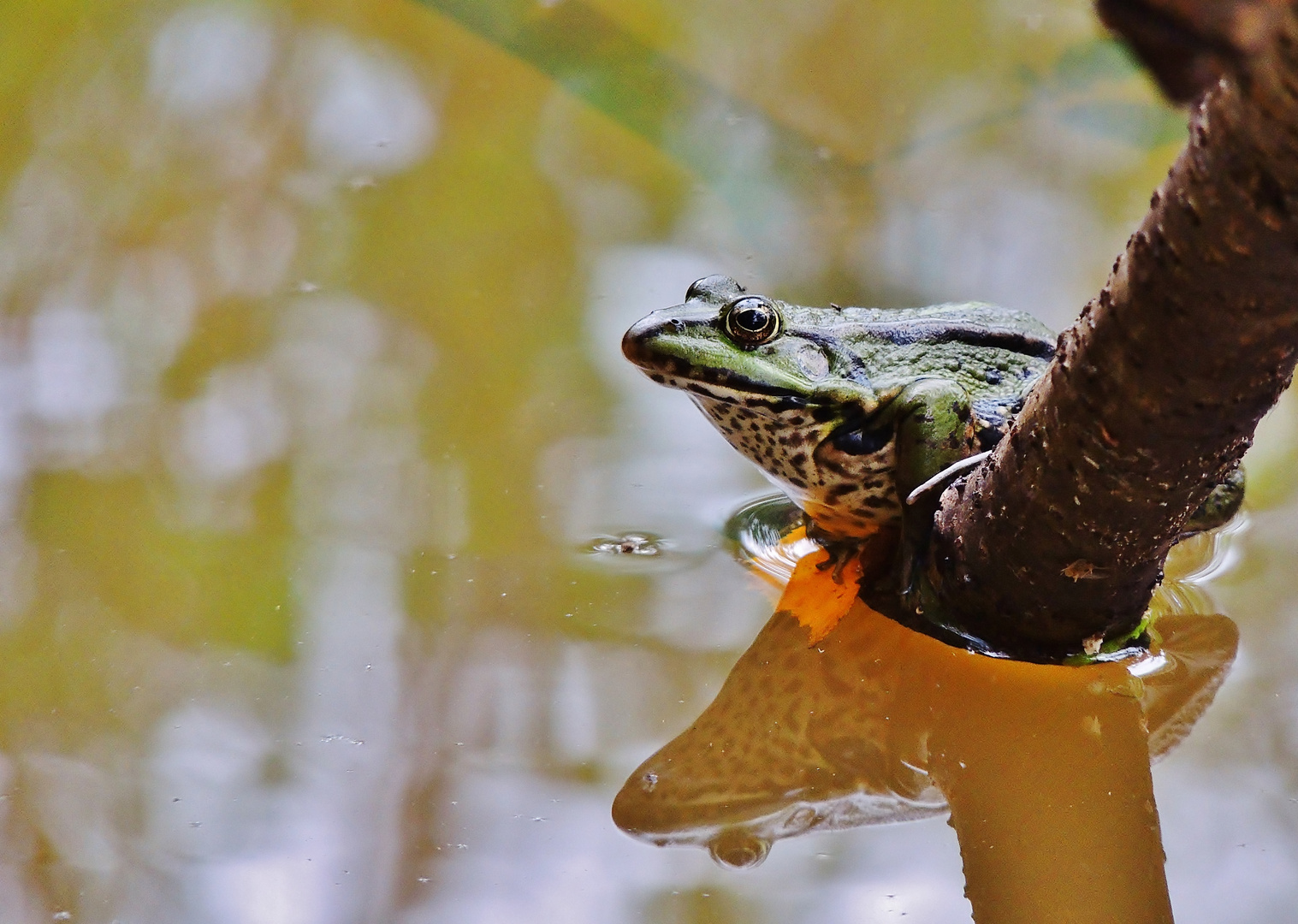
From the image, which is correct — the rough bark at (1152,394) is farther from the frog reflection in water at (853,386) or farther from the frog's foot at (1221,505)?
the frog's foot at (1221,505)

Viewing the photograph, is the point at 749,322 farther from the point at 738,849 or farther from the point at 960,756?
the point at 738,849

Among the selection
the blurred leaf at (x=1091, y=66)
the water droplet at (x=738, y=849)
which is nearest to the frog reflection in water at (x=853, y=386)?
the water droplet at (x=738, y=849)

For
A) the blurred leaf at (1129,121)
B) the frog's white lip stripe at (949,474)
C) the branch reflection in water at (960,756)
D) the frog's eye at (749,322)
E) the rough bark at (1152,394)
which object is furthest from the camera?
the blurred leaf at (1129,121)

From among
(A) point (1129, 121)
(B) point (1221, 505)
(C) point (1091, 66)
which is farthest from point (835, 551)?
(C) point (1091, 66)

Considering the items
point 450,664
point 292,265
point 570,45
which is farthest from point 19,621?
point 570,45

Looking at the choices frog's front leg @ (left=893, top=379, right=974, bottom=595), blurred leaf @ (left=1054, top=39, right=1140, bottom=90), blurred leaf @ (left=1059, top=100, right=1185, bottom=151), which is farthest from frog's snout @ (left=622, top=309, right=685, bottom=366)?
blurred leaf @ (left=1054, top=39, right=1140, bottom=90)

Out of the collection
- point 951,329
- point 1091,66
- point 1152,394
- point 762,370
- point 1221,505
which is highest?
point 1091,66
